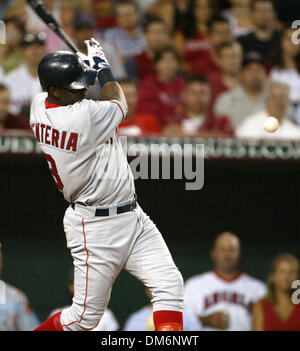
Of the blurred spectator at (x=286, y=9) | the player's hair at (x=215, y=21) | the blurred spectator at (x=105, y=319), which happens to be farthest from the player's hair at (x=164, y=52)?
the blurred spectator at (x=105, y=319)

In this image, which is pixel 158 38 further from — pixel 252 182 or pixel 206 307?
pixel 206 307

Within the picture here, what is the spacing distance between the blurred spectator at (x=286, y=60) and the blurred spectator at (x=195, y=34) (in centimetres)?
71

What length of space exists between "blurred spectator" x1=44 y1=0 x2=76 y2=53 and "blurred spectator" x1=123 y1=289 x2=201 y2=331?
2680 millimetres

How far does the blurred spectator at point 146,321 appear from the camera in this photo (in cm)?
571

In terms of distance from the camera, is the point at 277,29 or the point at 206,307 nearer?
the point at 206,307

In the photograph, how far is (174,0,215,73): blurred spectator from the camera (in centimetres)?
743

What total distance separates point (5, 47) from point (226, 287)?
3.20 metres

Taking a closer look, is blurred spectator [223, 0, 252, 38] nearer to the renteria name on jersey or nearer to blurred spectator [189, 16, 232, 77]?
blurred spectator [189, 16, 232, 77]

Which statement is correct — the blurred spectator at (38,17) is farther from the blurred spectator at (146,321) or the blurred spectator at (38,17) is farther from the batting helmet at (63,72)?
the batting helmet at (63,72)

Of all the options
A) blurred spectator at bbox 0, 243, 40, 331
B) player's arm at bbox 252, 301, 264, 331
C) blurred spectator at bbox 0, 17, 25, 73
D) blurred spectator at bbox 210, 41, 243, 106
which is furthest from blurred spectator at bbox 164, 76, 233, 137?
blurred spectator at bbox 0, 243, 40, 331

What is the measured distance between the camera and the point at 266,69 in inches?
281

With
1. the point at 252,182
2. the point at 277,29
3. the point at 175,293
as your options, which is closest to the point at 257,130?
the point at 252,182

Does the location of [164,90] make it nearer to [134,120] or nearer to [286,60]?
[134,120]
